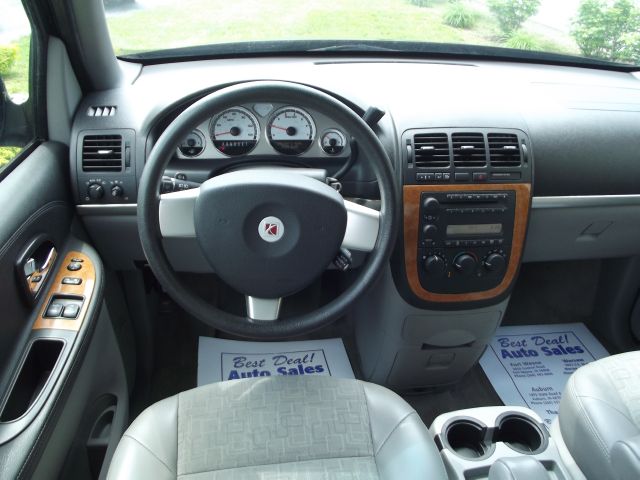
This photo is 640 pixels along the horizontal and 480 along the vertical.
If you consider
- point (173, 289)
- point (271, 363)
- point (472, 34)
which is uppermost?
point (472, 34)

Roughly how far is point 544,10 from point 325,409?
1.40 metres

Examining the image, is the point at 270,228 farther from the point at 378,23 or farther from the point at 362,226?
the point at 378,23

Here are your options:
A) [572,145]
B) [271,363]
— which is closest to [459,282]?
[572,145]

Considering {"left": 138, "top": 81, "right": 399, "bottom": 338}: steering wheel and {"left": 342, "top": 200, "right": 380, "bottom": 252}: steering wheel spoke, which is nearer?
{"left": 138, "top": 81, "right": 399, "bottom": 338}: steering wheel

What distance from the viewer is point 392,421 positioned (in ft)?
3.63

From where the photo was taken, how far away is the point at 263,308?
1.13 m

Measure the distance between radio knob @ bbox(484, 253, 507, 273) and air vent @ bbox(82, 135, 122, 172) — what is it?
3.40 ft

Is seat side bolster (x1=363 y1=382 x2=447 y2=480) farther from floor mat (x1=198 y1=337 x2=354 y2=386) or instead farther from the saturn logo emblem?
floor mat (x1=198 y1=337 x2=354 y2=386)

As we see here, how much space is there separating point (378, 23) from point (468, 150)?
55 cm

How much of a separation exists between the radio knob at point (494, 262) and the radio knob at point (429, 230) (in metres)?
0.18

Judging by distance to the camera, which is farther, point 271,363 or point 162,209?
point 271,363

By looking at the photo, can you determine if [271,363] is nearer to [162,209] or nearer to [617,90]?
[162,209]

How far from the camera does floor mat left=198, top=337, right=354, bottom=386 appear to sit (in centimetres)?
194

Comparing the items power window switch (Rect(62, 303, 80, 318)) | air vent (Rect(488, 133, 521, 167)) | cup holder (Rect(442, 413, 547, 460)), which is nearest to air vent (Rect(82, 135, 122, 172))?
power window switch (Rect(62, 303, 80, 318))
